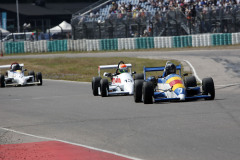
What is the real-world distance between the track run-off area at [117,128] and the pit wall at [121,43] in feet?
59.4

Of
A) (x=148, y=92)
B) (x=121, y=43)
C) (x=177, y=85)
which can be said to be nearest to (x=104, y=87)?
(x=148, y=92)

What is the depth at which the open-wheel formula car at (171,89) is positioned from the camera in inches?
534

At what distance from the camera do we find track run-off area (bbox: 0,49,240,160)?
782cm

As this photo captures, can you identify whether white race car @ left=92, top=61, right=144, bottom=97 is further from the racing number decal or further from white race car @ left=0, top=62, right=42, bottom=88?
white race car @ left=0, top=62, right=42, bottom=88

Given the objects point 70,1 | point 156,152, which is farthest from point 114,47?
point 70,1

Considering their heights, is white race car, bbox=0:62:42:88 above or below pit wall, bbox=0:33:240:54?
below

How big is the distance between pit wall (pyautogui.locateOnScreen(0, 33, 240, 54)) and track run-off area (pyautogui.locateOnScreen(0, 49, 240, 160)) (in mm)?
18098

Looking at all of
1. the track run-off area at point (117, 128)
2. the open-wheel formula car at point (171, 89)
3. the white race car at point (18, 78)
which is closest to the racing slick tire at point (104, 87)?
the track run-off area at point (117, 128)

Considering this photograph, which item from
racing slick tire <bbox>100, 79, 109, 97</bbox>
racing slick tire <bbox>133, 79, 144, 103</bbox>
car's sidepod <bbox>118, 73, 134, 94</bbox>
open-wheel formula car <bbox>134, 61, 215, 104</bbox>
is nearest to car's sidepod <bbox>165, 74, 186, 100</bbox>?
open-wheel formula car <bbox>134, 61, 215, 104</bbox>

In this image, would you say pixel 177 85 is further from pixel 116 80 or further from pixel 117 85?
pixel 116 80

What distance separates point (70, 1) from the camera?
78562mm

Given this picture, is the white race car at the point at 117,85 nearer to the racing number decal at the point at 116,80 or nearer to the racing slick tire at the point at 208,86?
the racing number decal at the point at 116,80

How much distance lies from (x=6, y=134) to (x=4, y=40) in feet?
130

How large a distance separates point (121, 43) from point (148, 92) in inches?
1031
